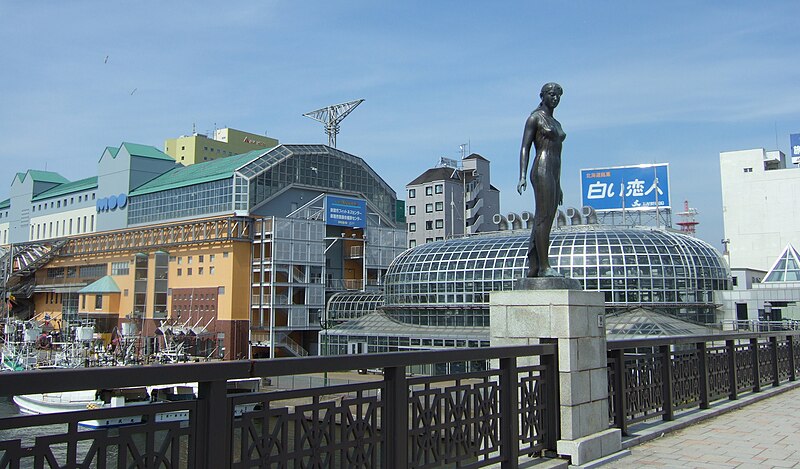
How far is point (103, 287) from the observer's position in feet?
210

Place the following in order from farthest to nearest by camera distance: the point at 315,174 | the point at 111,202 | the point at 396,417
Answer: the point at 111,202 < the point at 315,174 < the point at 396,417

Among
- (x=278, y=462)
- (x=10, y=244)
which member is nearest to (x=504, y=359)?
(x=278, y=462)

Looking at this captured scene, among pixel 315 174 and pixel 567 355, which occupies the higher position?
pixel 315 174

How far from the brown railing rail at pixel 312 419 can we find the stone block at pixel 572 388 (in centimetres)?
13

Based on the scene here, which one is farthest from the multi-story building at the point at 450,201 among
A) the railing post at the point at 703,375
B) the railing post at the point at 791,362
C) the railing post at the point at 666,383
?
the railing post at the point at 666,383

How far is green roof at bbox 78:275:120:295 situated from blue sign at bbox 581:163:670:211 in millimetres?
44458

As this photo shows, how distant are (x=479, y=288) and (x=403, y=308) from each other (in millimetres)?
6824

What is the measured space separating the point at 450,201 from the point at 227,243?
3680 cm

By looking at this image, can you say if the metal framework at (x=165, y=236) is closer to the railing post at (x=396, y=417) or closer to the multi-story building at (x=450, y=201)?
the multi-story building at (x=450, y=201)

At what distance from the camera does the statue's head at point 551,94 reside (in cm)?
826

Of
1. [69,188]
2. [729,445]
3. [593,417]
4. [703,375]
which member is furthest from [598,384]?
[69,188]

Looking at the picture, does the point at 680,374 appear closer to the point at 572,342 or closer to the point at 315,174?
the point at 572,342

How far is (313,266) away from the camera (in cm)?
5797

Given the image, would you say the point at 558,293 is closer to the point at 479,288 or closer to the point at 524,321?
the point at 524,321
